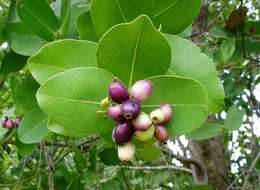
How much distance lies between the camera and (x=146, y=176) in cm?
290

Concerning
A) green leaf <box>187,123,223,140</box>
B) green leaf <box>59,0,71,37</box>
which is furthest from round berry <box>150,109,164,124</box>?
green leaf <box>187,123,223,140</box>

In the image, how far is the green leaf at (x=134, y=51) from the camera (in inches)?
26.4

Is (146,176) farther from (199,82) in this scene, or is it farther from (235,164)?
(199,82)

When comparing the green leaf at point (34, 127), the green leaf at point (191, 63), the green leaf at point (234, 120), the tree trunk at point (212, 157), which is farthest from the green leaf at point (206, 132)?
the tree trunk at point (212, 157)

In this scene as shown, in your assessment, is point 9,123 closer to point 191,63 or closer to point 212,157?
point 191,63

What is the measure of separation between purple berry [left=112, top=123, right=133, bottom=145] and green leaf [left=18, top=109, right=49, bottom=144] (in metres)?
0.46

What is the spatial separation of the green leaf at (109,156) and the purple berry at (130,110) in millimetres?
999

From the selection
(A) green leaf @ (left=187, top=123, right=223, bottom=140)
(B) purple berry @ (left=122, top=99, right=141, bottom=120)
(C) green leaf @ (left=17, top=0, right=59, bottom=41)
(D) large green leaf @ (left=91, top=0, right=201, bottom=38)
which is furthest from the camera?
(A) green leaf @ (left=187, top=123, right=223, bottom=140)

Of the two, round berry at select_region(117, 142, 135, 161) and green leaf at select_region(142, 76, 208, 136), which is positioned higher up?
green leaf at select_region(142, 76, 208, 136)

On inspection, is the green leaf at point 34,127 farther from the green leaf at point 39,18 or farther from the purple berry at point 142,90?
the purple berry at point 142,90

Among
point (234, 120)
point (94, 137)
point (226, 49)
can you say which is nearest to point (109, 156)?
point (94, 137)

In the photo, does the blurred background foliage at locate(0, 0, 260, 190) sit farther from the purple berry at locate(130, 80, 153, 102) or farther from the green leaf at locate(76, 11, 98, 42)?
the purple berry at locate(130, 80, 153, 102)

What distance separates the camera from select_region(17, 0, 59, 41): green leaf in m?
1.02

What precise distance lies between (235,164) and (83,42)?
8.97 ft
